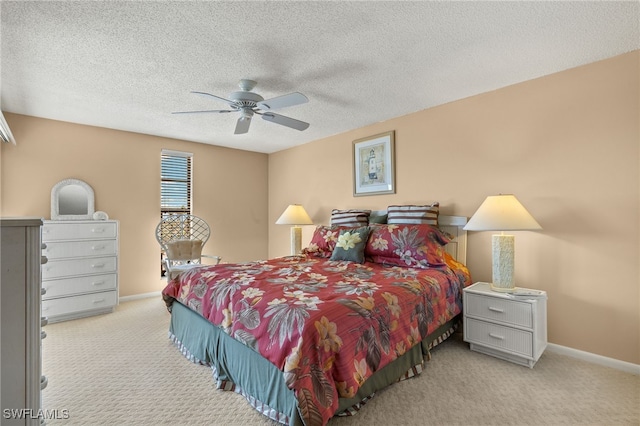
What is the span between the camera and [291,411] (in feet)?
5.16

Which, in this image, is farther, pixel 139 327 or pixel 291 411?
pixel 139 327

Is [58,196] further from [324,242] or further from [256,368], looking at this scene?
[256,368]

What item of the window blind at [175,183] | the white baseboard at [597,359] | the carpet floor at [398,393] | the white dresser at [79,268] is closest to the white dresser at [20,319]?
the carpet floor at [398,393]

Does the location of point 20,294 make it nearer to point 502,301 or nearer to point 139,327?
point 139,327

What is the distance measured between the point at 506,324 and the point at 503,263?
0.50m

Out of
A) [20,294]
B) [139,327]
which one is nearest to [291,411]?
[20,294]

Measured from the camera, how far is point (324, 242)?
11.6 ft

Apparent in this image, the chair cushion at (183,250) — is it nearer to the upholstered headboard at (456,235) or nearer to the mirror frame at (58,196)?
the mirror frame at (58,196)

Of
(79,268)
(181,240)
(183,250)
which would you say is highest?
(181,240)

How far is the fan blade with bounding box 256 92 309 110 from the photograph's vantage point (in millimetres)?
2318

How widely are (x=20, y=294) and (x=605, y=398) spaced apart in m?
3.24

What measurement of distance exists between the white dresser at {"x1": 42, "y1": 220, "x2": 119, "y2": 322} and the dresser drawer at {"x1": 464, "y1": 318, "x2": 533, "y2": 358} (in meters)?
4.01

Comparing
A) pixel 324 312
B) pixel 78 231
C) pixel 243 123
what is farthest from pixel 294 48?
pixel 78 231

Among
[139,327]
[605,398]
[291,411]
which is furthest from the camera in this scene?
[139,327]
